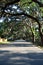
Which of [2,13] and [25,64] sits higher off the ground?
[2,13]

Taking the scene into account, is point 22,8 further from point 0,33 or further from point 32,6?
point 0,33

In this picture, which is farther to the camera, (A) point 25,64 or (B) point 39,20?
(B) point 39,20

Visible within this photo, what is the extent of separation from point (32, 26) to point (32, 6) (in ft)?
88.5

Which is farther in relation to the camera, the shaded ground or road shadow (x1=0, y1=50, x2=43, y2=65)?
the shaded ground

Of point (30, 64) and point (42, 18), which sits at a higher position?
point (42, 18)

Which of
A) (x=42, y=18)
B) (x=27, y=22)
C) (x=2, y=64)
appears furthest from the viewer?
(x=27, y=22)

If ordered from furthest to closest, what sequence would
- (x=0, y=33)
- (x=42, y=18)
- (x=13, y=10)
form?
1. (x=0, y=33)
2. (x=42, y=18)
3. (x=13, y=10)

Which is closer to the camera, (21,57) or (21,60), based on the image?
(21,60)

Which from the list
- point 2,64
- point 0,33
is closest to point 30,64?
point 2,64

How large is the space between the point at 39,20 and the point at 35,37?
31.1 metres

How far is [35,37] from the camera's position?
252 feet

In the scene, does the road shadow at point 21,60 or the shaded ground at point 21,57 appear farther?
the shaded ground at point 21,57

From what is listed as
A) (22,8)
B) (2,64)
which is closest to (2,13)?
(22,8)

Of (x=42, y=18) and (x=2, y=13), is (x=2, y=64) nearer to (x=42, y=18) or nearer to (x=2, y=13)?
(x=2, y=13)
